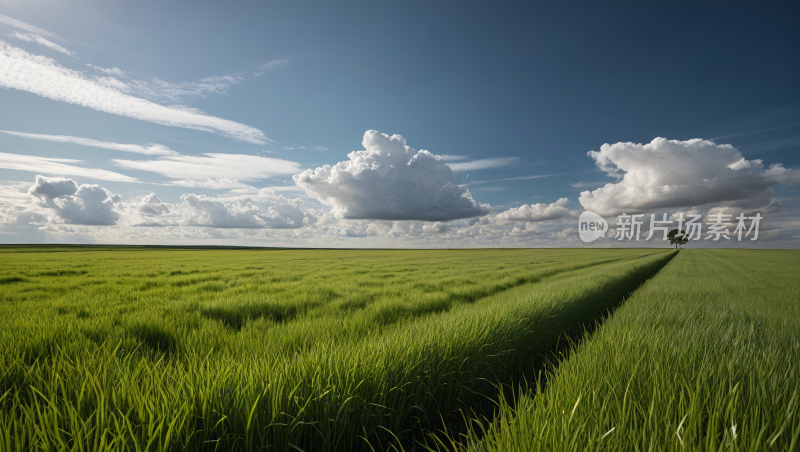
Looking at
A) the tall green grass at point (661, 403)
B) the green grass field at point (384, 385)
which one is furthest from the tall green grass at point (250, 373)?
the tall green grass at point (661, 403)

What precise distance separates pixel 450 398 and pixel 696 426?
1.95 metres

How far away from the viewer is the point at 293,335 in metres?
4.32

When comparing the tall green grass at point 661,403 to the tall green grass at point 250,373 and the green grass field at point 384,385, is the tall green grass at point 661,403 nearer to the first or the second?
the green grass field at point 384,385

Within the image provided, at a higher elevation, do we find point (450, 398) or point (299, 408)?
point (299, 408)

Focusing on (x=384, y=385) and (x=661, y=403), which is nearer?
(x=661, y=403)

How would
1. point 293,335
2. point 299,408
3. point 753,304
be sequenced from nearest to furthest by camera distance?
point 299,408 → point 293,335 → point 753,304

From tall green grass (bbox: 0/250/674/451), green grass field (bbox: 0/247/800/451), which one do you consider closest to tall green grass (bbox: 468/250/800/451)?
green grass field (bbox: 0/247/800/451)

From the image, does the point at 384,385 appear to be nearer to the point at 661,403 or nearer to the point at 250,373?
the point at 250,373

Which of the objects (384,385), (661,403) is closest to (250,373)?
(384,385)

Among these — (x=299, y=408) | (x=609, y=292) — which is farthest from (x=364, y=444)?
(x=609, y=292)

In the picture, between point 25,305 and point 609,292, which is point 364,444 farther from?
point 609,292

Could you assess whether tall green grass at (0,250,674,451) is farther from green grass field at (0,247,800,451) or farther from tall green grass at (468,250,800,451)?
tall green grass at (468,250,800,451)

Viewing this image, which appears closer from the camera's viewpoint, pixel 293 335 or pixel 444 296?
pixel 293 335

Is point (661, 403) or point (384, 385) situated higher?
point (661, 403)
